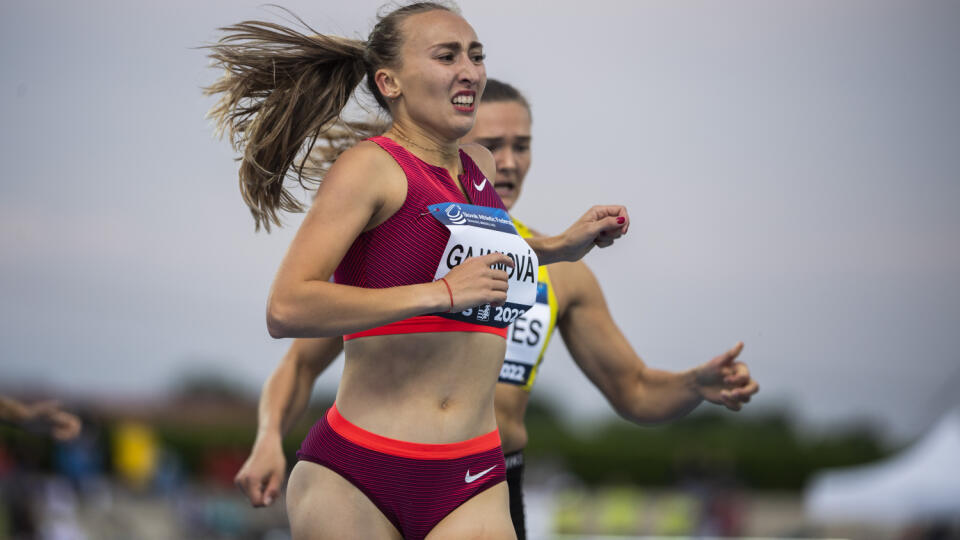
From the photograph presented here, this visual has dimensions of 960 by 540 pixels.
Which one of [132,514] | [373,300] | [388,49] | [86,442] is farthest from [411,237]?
[132,514]

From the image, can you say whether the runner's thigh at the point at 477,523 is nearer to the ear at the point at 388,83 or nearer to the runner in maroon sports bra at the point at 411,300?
the runner in maroon sports bra at the point at 411,300

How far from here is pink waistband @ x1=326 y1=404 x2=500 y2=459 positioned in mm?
2676

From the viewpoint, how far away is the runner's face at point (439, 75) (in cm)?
280

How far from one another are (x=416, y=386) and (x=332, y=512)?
0.37 metres

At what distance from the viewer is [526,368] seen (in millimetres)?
3717

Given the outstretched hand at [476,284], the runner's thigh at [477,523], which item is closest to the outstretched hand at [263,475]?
the runner's thigh at [477,523]

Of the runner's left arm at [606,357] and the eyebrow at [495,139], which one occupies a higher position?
the eyebrow at [495,139]

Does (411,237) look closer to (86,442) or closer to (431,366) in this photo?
(431,366)

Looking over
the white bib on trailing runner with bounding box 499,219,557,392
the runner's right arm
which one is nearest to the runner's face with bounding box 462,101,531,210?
the white bib on trailing runner with bounding box 499,219,557,392

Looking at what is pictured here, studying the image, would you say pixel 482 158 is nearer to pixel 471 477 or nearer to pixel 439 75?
pixel 439 75

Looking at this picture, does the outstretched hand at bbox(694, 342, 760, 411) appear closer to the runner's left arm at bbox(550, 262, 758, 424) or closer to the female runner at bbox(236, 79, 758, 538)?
the female runner at bbox(236, 79, 758, 538)

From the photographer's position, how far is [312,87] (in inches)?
120

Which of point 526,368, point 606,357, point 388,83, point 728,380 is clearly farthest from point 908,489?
point 388,83

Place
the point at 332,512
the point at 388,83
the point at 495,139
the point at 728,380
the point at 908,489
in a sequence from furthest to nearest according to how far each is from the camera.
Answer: the point at 908,489
the point at 495,139
the point at 728,380
the point at 388,83
the point at 332,512
